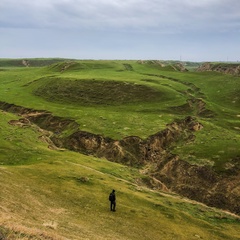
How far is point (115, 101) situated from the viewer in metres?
120

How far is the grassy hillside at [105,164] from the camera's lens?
33.3 meters

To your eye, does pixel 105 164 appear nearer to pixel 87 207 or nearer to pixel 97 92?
pixel 87 207

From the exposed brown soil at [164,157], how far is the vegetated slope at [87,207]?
9449 millimetres

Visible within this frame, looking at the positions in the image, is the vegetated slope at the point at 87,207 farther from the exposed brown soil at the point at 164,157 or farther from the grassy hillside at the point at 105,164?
the exposed brown soil at the point at 164,157

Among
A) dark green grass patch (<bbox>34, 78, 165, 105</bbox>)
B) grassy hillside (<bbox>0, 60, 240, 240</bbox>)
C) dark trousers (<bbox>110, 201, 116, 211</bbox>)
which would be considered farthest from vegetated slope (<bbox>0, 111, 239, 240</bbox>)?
dark green grass patch (<bbox>34, 78, 165, 105</bbox>)

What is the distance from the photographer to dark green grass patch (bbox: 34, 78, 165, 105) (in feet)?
400

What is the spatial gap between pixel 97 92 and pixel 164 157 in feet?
193

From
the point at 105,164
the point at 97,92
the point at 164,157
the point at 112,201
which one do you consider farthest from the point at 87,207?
the point at 97,92

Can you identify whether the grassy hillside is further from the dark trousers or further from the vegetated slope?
the dark trousers

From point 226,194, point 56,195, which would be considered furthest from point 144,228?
point 226,194

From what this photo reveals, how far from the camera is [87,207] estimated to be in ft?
128

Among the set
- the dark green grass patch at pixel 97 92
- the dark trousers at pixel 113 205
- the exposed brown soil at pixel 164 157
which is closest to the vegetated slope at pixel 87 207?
the dark trousers at pixel 113 205

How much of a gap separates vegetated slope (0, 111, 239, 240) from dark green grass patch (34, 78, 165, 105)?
62.0 meters

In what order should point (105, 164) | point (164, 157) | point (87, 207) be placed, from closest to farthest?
point (87, 207) < point (105, 164) < point (164, 157)
